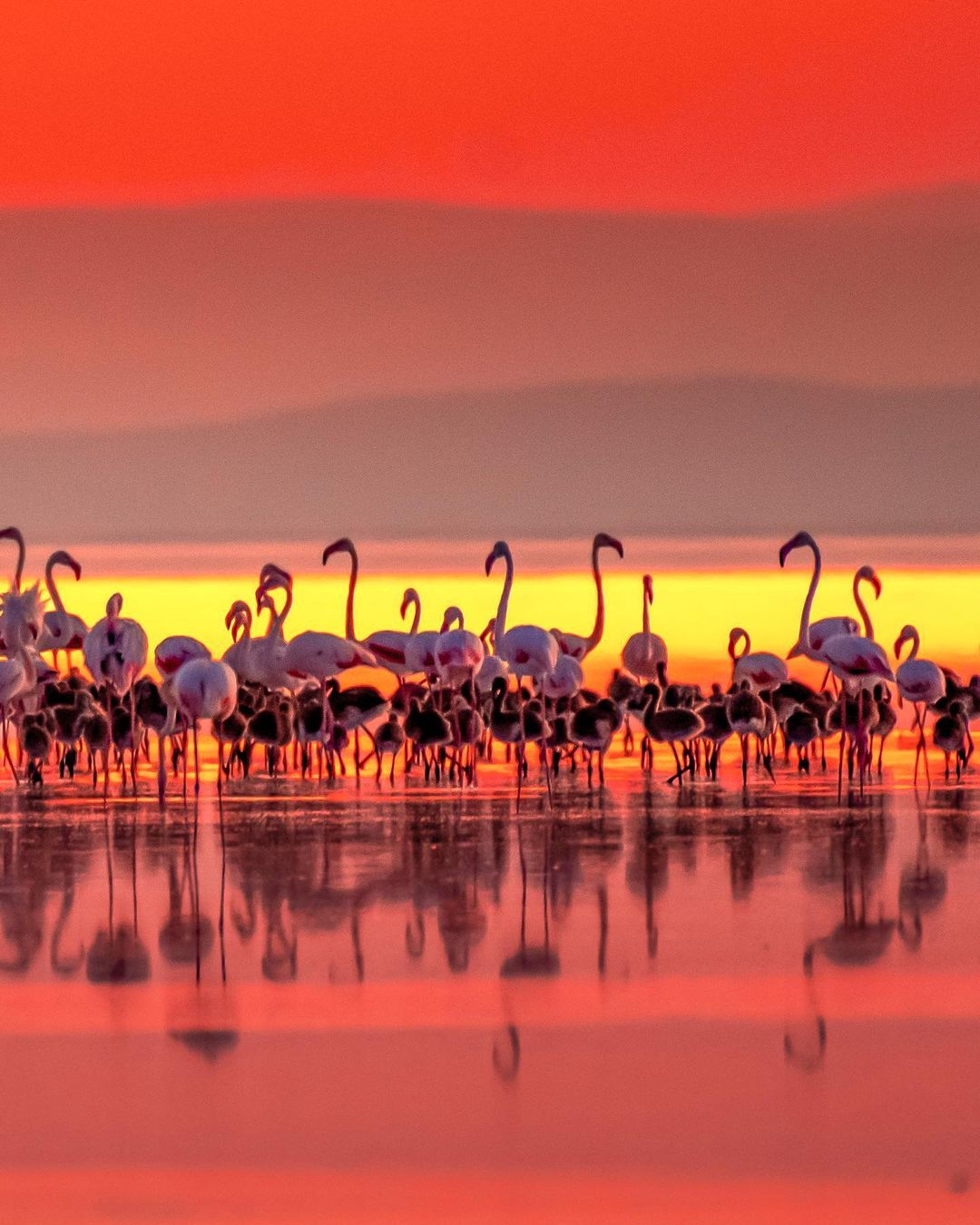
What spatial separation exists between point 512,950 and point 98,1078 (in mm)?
2346

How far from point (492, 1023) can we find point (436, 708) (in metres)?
9.81

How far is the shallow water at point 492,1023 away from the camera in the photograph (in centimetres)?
583

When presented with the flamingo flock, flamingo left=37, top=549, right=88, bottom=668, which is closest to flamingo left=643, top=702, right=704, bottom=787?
the flamingo flock

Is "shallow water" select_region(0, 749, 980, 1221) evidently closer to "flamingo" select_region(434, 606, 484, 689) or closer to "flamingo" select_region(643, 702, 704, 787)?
"flamingo" select_region(643, 702, 704, 787)

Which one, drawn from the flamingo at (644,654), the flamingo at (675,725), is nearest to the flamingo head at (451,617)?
the flamingo at (644,654)

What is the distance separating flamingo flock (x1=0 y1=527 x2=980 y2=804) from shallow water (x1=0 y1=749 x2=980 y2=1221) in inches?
103

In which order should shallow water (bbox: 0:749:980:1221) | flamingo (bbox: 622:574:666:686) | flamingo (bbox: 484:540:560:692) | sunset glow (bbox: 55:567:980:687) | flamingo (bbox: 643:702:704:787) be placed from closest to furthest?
shallow water (bbox: 0:749:980:1221), flamingo (bbox: 643:702:704:787), flamingo (bbox: 484:540:560:692), flamingo (bbox: 622:574:666:686), sunset glow (bbox: 55:567:980:687)

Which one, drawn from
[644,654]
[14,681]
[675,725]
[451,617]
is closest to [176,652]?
[14,681]

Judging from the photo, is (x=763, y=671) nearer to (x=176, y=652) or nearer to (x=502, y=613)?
(x=502, y=613)

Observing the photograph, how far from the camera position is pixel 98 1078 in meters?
6.82

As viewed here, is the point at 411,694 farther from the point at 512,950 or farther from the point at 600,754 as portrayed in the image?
the point at 512,950

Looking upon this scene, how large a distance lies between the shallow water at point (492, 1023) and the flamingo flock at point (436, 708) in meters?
2.62

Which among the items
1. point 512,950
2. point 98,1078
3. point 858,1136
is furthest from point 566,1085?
point 512,950

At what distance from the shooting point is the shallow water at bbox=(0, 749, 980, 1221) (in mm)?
5832
